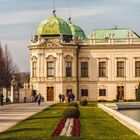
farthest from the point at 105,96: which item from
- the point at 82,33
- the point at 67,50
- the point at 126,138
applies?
the point at 126,138

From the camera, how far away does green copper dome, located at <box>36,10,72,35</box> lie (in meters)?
77.1

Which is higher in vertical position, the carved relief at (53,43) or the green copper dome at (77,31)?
the green copper dome at (77,31)

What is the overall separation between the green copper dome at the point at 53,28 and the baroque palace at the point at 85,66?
0.13 metres

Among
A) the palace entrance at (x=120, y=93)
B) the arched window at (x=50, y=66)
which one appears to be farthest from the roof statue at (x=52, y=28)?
the palace entrance at (x=120, y=93)

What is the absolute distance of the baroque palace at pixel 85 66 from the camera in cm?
7562

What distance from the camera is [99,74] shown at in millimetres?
76688

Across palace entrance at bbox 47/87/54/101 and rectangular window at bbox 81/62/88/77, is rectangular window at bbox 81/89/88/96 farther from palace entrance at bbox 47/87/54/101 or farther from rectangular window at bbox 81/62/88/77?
palace entrance at bbox 47/87/54/101

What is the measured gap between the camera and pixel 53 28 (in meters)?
77.5

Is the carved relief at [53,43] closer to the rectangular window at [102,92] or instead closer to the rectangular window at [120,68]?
the rectangular window at [102,92]

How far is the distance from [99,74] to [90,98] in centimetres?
327

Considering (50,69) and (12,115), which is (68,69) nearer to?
(50,69)

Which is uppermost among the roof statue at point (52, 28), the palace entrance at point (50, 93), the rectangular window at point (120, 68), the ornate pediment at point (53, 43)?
the roof statue at point (52, 28)

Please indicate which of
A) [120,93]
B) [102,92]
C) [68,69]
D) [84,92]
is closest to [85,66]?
[68,69]

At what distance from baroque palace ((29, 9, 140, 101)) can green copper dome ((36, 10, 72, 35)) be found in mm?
127
